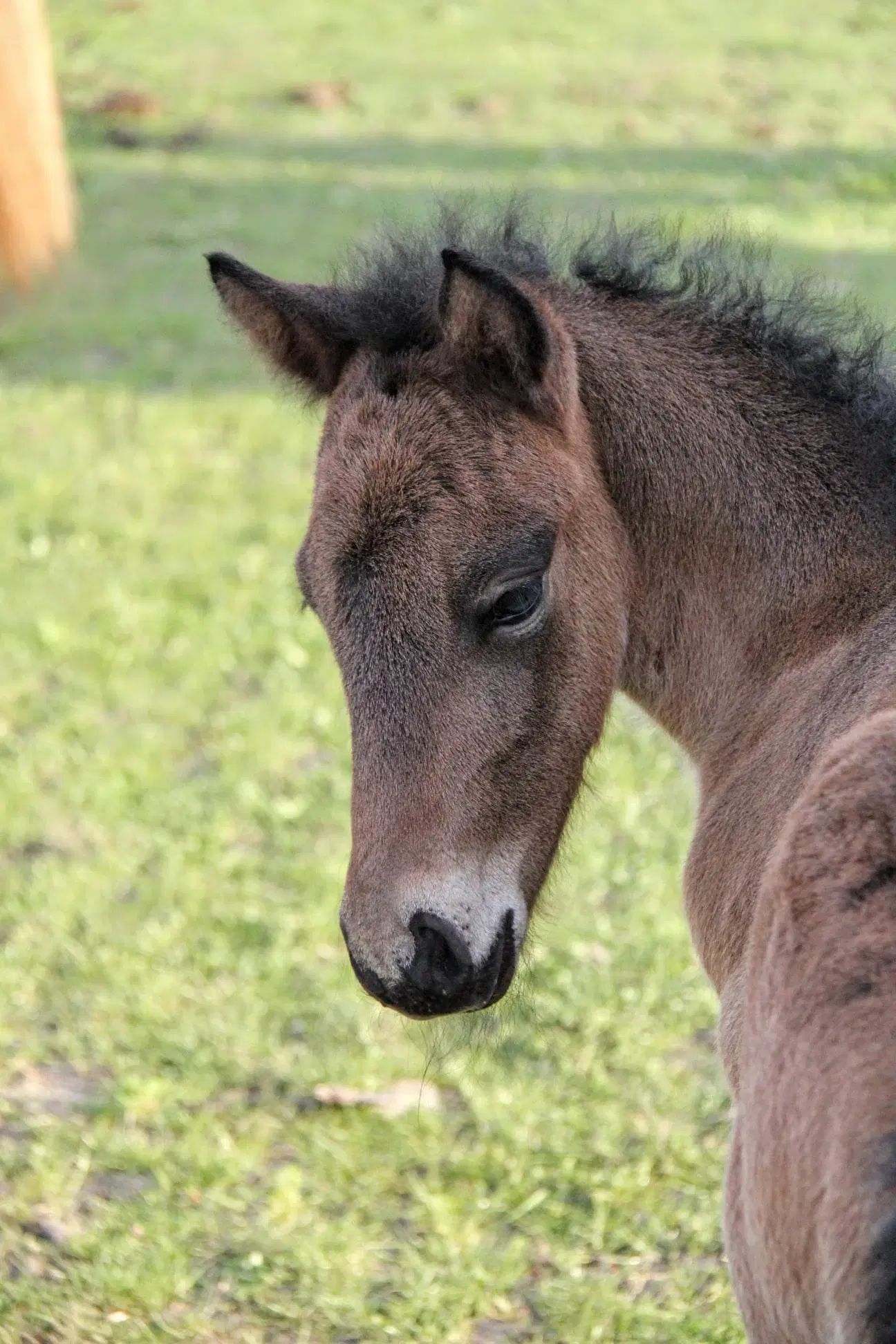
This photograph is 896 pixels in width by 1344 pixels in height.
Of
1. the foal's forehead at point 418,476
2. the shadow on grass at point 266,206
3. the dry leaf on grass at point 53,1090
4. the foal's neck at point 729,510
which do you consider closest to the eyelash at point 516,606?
the foal's forehead at point 418,476

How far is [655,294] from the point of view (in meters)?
3.51

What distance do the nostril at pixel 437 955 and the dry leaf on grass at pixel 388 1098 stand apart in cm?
171

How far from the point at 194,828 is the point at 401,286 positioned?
3.13 meters

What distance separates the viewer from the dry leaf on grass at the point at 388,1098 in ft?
14.6

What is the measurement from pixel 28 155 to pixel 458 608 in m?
9.34

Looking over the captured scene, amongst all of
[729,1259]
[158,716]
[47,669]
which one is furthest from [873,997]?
[47,669]

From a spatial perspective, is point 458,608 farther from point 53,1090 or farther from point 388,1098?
point 53,1090

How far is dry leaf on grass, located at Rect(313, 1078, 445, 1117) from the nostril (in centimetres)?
171

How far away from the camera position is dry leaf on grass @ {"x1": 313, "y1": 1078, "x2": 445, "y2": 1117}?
445cm

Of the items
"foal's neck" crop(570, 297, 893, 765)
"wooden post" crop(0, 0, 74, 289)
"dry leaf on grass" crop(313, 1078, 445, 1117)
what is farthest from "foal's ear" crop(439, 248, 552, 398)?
"wooden post" crop(0, 0, 74, 289)

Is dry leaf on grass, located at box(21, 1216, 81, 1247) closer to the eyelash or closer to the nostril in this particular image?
the nostril

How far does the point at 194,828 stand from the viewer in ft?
19.3

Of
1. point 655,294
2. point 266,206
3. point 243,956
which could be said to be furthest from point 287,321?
point 266,206

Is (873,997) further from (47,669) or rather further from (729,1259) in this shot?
(47,669)
